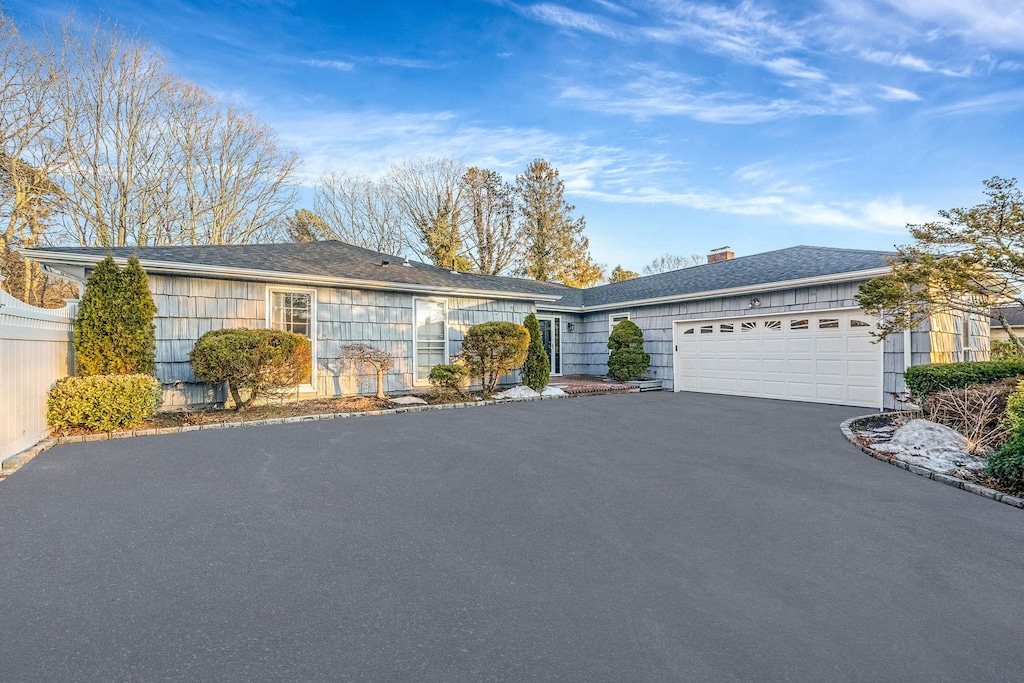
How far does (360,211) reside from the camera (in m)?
24.9

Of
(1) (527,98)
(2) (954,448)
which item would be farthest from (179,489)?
(1) (527,98)

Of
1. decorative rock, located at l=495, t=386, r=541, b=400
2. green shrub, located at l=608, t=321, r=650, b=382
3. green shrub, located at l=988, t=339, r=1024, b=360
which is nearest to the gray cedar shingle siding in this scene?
decorative rock, located at l=495, t=386, r=541, b=400

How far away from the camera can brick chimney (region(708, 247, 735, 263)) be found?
1611 centimetres

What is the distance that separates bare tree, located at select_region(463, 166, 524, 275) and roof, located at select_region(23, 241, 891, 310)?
11.2 meters

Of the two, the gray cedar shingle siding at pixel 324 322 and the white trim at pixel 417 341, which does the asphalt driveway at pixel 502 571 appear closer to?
the gray cedar shingle siding at pixel 324 322

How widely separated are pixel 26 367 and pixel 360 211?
2067cm

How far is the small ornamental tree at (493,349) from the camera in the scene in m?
10.7

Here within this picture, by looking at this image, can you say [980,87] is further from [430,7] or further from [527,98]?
[430,7]

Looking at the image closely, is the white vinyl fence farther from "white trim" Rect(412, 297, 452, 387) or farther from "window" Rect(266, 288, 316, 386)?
"white trim" Rect(412, 297, 452, 387)

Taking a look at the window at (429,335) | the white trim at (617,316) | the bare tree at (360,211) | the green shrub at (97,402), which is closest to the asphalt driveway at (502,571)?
the green shrub at (97,402)

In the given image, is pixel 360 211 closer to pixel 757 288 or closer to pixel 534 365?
pixel 534 365

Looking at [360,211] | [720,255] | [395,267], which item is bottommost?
[395,267]

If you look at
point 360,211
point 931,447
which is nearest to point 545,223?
point 360,211

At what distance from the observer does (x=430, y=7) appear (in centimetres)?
1000
